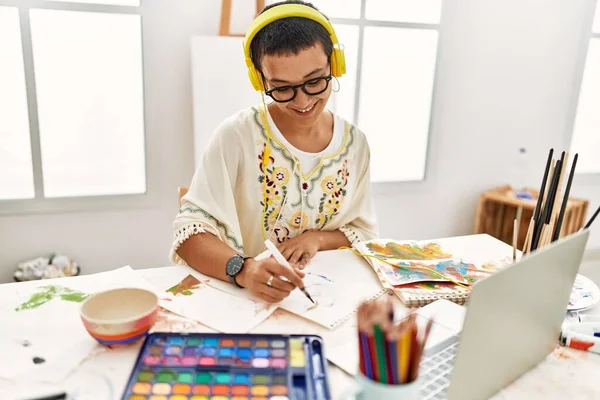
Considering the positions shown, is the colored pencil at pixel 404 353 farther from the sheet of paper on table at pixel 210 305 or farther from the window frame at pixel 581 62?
the window frame at pixel 581 62

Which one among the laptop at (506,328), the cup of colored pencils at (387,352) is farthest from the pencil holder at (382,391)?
the laptop at (506,328)

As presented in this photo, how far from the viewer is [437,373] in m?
0.72

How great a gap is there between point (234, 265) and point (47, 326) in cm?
36

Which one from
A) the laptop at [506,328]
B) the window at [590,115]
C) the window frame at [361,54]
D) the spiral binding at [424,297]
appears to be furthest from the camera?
the window at [590,115]

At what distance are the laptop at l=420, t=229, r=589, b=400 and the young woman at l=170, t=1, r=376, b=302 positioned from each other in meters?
0.39

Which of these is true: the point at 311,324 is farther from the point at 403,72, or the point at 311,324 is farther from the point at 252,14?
the point at 403,72

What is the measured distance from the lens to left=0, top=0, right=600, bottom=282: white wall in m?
2.35

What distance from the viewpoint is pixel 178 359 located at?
2.36 feet

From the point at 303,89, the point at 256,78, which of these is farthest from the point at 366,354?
the point at 256,78

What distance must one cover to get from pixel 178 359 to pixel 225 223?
53cm

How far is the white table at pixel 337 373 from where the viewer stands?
27.1 inches

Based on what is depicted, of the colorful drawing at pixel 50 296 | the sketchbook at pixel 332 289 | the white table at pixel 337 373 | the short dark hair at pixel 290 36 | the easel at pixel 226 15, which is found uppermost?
the easel at pixel 226 15

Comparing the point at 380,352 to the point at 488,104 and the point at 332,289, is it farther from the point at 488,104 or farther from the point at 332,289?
the point at 488,104

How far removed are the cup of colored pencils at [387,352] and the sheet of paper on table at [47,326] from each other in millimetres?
462
